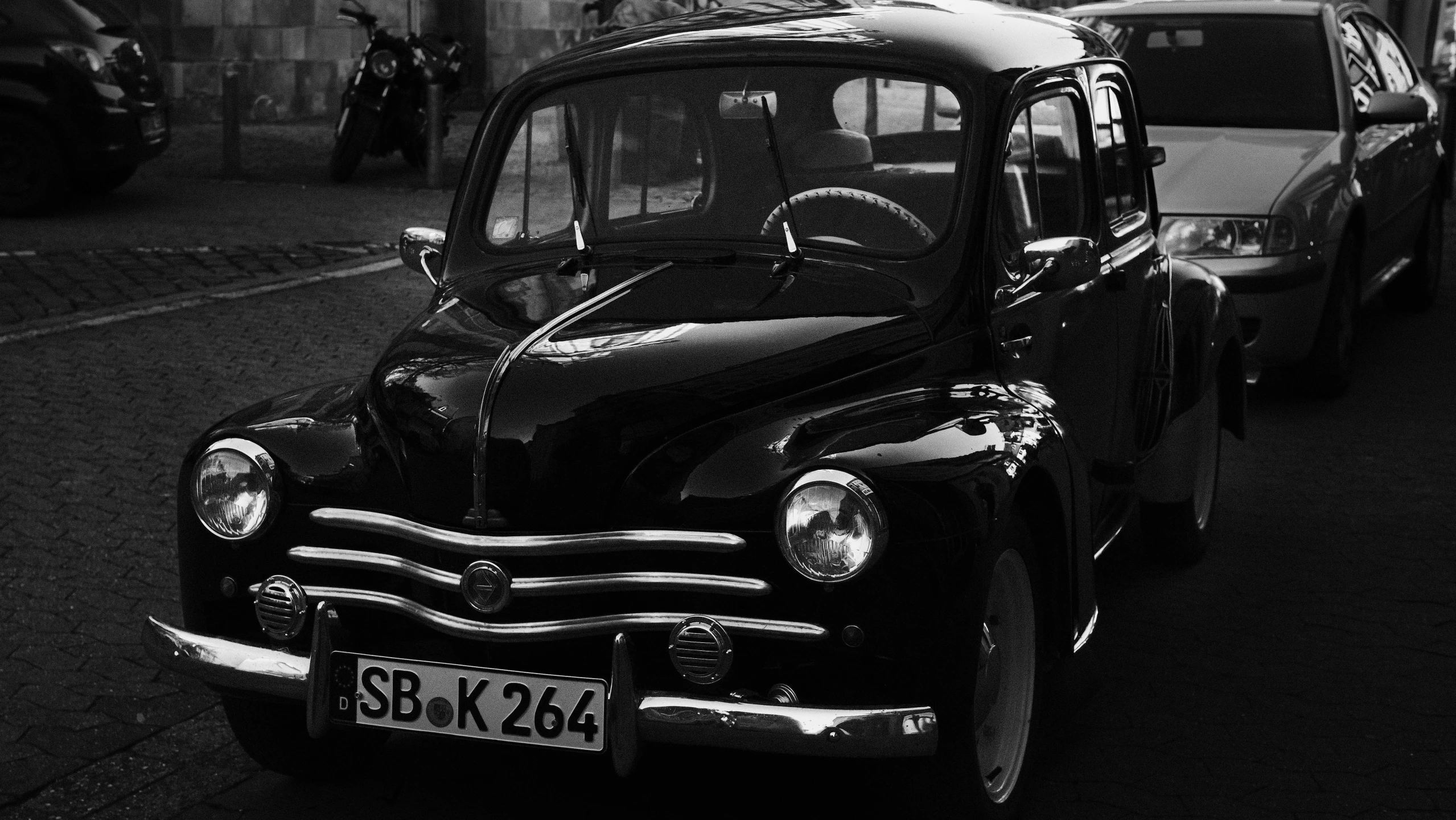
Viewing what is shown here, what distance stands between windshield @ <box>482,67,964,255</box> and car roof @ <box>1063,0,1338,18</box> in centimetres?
504

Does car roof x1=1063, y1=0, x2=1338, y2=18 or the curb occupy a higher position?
car roof x1=1063, y1=0, x2=1338, y2=18

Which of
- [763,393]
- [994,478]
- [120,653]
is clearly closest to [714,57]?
[763,393]

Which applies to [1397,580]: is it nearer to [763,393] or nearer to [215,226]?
[763,393]

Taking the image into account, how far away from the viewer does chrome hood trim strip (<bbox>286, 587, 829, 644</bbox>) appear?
3.51 meters

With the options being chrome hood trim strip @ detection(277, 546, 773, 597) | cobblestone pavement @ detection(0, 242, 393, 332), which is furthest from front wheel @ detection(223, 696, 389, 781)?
cobblestone pavement @ detection(0, 242, 393, 332)

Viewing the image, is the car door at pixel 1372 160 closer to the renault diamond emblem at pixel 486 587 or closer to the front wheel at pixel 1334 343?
the front wheel at pixel 1334 343

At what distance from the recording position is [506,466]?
3.69 meters

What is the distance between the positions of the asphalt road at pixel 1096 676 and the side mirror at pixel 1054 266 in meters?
1.08

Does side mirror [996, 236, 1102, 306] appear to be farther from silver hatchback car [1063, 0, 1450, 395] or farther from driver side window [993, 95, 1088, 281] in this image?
silver hatchback car [1063, 0, 1450, 395]

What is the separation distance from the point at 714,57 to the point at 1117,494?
5.40 feet

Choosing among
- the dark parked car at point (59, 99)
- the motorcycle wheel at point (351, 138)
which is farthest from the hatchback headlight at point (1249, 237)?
the motorcycle wheel at point (351, 138)

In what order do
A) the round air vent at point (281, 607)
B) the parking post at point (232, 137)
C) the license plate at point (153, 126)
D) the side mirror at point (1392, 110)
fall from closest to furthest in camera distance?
the round air vent at point (281, 607), the side mirror at point (1392, 110), the license plate at point (153, 126), the parking post at point (232, 137)

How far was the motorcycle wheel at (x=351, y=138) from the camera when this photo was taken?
1655cm

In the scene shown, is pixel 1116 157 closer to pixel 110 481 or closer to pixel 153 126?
pixel 110 481
